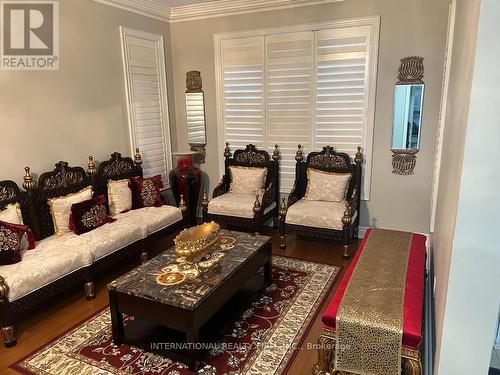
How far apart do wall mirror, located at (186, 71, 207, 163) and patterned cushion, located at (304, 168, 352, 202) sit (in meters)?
1.62

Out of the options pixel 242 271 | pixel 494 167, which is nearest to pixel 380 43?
pixel 242 271

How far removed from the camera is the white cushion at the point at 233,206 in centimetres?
403

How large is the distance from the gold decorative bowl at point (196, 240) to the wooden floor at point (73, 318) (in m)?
0.96

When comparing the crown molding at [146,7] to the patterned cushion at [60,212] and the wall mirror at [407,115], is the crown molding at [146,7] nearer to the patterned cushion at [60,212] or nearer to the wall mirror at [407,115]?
the patterned cushion at [60,212]

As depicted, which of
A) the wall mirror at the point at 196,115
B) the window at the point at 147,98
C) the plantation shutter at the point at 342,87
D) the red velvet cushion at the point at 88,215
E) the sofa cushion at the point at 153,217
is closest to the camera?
the red velvet cushion at the point at 88,215

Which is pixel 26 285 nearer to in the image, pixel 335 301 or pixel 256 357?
pixel 256 357

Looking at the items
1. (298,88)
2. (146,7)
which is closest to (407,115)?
(298,88)

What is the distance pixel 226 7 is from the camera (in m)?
4.42

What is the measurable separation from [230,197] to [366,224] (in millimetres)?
1651

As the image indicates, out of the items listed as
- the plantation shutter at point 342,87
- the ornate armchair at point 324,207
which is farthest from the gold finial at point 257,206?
the plantation shutter at point 342,87

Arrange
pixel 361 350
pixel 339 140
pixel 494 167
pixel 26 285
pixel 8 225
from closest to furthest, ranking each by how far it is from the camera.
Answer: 1. pixel 494 167
2. pixel 361 350
3. pixel 26 285
4. pixel 8 225
5. pixel 339 140

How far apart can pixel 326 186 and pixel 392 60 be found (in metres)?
1.50

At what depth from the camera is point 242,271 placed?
8.74ft

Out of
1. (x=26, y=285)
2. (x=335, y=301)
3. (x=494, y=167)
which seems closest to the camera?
(x=494, y=167)
